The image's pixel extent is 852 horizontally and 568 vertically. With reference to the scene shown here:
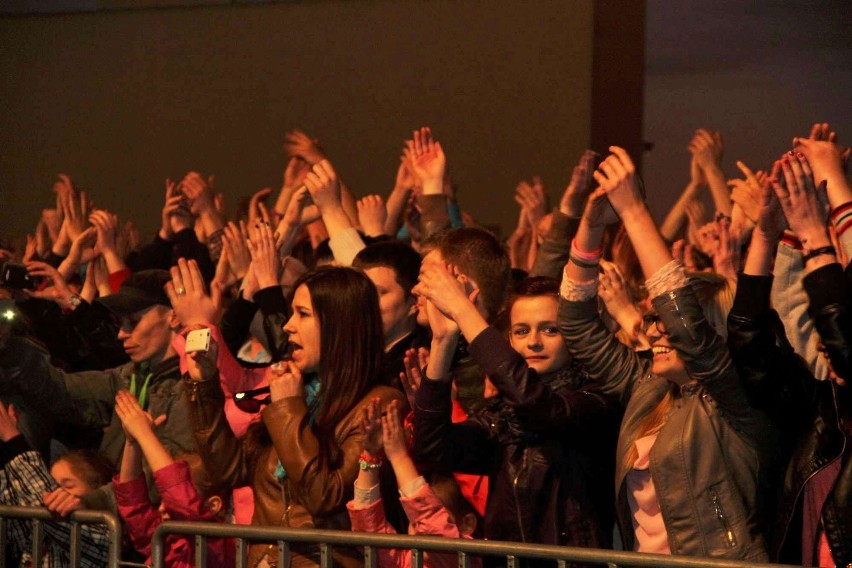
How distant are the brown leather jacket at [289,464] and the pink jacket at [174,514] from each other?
9 cm

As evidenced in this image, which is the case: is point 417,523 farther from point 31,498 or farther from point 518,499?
point 31,498

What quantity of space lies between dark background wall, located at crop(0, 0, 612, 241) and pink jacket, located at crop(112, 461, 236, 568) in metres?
5.25

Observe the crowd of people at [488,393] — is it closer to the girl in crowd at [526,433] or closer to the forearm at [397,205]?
the girl in crowd at [526,433]

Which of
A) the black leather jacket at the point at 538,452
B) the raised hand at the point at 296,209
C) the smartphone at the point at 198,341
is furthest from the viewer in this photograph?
the raised hand at the point at 296,209

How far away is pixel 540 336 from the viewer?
3955 millimetres

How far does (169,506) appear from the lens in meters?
4.12

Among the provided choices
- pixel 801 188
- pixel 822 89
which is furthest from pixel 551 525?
pixel 822 89

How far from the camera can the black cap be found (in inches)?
202

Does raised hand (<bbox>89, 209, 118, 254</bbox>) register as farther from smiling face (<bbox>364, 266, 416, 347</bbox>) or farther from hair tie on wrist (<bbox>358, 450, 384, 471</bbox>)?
hair tie on wrist (<bbox>358, 450, 384, 471</bbox>)

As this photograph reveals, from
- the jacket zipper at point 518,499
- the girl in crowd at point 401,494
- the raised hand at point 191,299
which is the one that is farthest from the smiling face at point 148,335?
the jacket zipper at point 518,499

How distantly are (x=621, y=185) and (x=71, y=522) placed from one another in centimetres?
185

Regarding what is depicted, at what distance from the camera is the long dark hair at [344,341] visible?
13.0ft

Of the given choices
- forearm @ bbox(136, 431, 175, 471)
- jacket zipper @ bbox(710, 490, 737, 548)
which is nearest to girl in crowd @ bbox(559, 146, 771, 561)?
jacket zipper @ bbox(710, 490, 737, 548)

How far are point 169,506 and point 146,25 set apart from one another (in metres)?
6.95
